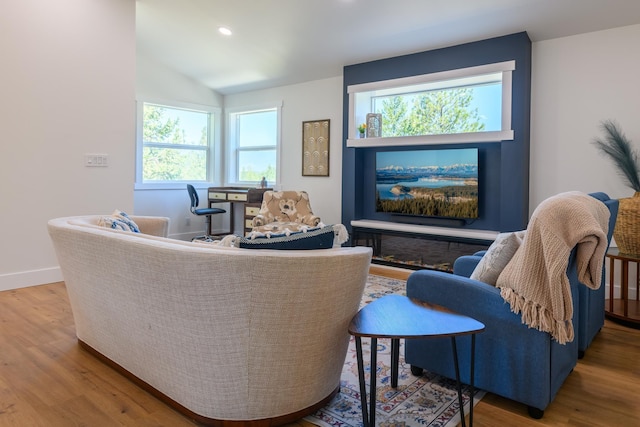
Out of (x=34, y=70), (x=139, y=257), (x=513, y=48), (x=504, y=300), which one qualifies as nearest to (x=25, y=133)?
(x=34, y=70)

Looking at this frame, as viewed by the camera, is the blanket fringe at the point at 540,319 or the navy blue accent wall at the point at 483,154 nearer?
the blanket fringe at the point at 540,319

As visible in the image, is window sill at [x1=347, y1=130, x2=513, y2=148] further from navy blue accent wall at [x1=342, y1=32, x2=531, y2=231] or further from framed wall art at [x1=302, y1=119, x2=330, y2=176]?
framed wall art at [x1=302, y1=119, x2=330, y2=176]

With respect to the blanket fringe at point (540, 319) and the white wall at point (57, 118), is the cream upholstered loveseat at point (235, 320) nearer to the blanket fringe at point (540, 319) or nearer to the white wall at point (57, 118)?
the blanket fringe at point (540, 319)

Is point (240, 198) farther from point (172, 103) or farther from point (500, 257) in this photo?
point (500, 257)

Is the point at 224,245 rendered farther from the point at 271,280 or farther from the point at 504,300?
the point at 504,300

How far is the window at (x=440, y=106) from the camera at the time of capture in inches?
167

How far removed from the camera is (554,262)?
1.70 metres

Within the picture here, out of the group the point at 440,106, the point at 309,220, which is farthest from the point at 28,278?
the point at 440,106

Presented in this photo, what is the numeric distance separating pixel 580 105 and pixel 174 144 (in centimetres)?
533

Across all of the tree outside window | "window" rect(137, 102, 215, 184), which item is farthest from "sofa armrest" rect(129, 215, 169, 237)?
the tree outside window

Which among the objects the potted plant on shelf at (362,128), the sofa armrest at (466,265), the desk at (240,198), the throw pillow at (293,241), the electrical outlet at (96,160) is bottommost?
the sofa armrest at (466,265)

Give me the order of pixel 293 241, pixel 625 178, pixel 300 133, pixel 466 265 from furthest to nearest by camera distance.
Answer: pixel 300 133 → pixel 625 178 → pixel 466 265 → pixel 293 241

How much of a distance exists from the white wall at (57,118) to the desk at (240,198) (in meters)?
1.77

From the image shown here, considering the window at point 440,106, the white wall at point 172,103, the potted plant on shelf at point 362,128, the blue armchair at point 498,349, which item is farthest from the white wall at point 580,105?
the white wall at point 172,103
